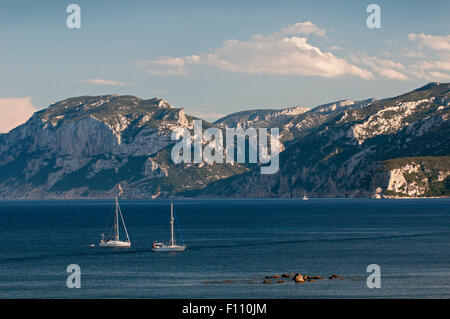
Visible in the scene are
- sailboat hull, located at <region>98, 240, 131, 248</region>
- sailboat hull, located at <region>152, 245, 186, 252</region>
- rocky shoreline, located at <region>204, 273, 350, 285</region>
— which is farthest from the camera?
sailboat hull, located at <region>98, 240, 131, 248</region>

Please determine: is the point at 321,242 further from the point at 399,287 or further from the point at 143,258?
the point at 399,287

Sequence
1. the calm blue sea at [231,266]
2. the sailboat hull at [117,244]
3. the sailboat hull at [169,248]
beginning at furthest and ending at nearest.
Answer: the sailboat hull at [117,244] < the sailboat hull at [169,248] < the calm blue sea at [231,266]

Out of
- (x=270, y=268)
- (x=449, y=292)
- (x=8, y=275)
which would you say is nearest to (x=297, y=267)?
(x=270, y=268)

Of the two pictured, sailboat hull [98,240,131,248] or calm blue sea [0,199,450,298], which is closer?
calm blue sea [0,199,450,298]

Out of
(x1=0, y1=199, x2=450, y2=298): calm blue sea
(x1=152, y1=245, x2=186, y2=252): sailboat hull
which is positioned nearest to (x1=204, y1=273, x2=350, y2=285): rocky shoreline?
(x1=0, y1=199, x2=450, y2=298): calm blue sea

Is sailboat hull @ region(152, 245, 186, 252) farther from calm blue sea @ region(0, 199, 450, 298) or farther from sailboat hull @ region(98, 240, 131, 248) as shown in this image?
sailboat hull @ region(98, 240, 131, 248)

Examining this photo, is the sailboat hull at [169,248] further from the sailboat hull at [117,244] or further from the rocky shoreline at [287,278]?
the rocky shoreline at [287,278]

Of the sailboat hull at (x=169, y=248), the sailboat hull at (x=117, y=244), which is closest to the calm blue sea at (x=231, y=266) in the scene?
the sailboat hull at (x=169, y=248)

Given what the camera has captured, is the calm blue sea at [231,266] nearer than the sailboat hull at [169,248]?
Yes

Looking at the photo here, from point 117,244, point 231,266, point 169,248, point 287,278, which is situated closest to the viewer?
point 287,278

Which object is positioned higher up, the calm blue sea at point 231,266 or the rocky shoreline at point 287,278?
the rocky shoreline at point 287,278

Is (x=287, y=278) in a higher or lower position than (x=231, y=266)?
higher

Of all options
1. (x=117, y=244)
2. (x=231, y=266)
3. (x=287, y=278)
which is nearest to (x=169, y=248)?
(x=117, y=244)

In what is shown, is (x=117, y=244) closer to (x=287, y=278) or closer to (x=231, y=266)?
(x=231, y=266)
